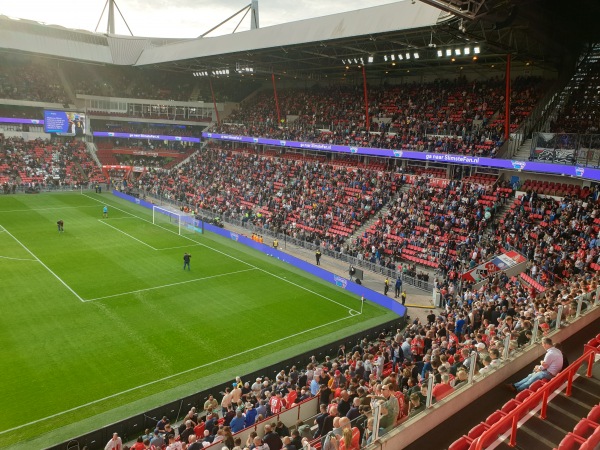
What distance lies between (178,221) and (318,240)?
1530 centimetres

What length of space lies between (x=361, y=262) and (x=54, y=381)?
19064 millimetres

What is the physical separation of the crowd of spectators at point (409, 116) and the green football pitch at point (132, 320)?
47.5ft

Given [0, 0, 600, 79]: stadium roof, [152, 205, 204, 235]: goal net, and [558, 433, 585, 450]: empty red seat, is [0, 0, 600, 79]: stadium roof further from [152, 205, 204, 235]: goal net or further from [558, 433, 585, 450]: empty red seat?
[558, 433, 585, 450]: empty red seat

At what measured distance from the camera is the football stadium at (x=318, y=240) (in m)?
10.7

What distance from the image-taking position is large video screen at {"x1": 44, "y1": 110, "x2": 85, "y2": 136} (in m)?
56.1

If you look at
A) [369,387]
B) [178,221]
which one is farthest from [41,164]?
[369,387]

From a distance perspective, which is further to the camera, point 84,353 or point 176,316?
point 176,316

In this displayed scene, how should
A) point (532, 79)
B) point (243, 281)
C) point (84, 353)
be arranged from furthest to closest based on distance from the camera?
point (532, 79)
point (243, 281)
point (84, 353)

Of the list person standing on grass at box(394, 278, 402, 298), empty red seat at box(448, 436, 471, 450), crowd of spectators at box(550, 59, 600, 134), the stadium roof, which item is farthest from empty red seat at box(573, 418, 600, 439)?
crowd of spectators at box(550, 59, 600, 134)

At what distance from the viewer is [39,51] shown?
54188mm

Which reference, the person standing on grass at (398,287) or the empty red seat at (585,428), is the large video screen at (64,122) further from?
the empty red seat at (585,428)

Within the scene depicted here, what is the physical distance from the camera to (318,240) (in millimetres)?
33500

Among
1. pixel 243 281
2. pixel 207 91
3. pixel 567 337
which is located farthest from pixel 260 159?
pixel 567 337

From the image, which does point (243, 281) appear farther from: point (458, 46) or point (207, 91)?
point (207, 91)
